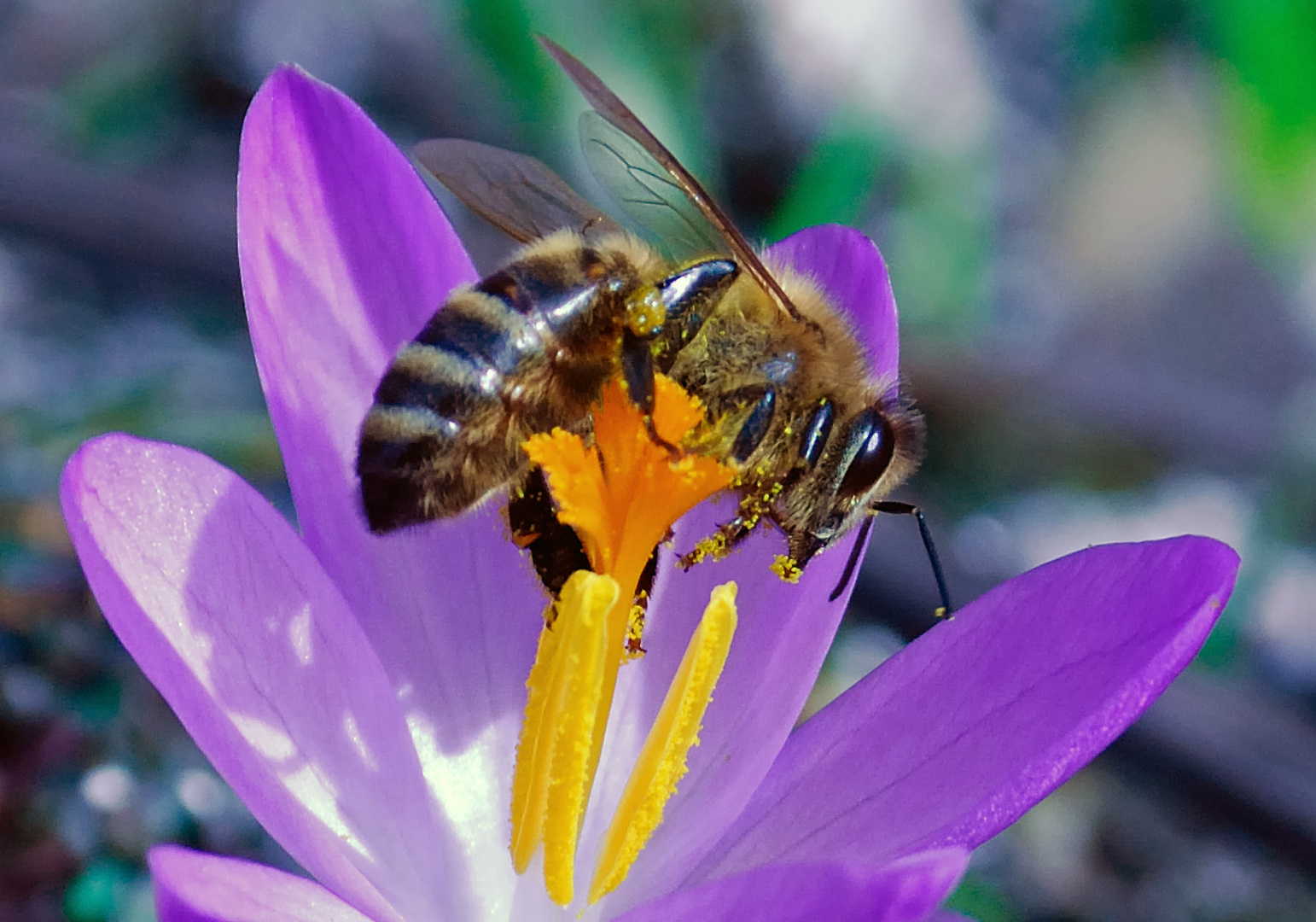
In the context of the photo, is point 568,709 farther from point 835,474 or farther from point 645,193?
point 645,193

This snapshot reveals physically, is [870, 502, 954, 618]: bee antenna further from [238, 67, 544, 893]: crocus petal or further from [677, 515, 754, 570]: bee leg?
[238, 67, 544, 893]: crocus petal

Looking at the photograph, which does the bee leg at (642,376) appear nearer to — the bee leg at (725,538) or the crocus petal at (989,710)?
the bee leg at (725,538)

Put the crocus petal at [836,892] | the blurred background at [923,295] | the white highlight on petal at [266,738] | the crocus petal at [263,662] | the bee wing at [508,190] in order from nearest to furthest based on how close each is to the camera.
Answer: the crocus petal at [836,892], the crocus petal at [263,662], the white highlight on petal at [266,738], the bee wing at [508,190], the blurred background at [923,295]

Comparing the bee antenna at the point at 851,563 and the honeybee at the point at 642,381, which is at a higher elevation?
the honeybee at the point at 642,381

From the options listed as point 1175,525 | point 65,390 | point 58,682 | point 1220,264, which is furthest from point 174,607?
point 1220,264

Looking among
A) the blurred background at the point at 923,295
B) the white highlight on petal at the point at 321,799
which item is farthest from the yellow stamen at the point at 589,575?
the blurred background at the point at 923,295

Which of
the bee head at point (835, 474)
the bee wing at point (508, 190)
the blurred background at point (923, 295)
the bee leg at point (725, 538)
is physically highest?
the bee wing at point (508, 190)

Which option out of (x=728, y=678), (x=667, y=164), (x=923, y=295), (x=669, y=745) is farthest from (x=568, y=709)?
(x=923, y=295)
